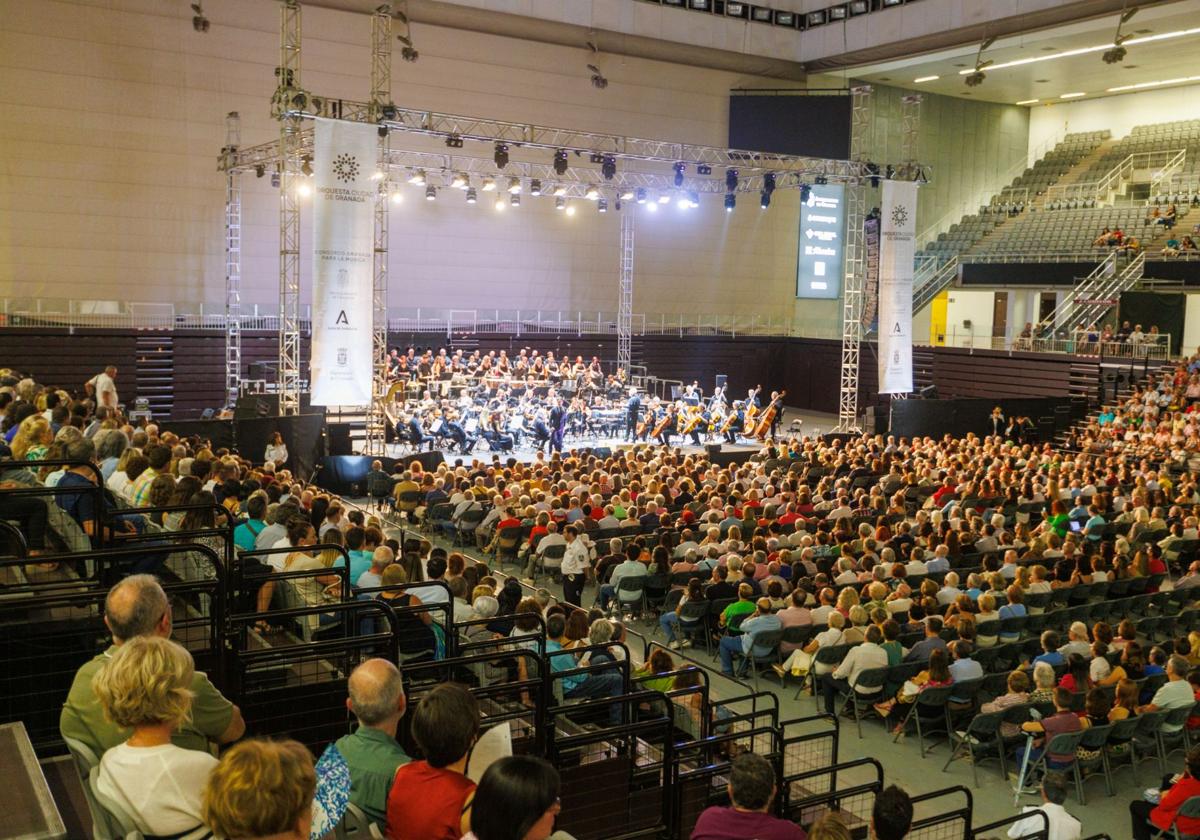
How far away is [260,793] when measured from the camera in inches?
87.9

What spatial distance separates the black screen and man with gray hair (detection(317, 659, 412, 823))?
31.1 m

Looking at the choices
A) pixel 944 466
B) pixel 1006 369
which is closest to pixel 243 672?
pixel 944 466

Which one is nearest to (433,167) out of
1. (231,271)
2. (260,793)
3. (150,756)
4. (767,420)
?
(231,271)

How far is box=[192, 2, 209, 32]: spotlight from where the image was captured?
25109 mm

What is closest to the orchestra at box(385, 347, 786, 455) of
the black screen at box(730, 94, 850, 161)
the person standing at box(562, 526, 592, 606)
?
the person standing at box(562, 526, 592, 606)

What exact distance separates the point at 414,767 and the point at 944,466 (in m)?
15.7

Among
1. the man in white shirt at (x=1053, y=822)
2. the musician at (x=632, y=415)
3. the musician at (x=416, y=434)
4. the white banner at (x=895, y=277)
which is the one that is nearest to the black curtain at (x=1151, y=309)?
the white banner at (x=895, y=277)

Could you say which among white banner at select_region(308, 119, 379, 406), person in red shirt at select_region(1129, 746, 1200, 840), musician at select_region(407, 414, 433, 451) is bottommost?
person in red shirt at select_region(1129, 746, 1200, 840)

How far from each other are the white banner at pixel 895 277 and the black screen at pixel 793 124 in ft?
34.3

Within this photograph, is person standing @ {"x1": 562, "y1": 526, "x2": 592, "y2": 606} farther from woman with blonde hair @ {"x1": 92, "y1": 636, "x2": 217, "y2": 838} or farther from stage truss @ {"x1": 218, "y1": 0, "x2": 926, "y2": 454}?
woman with blonde hair @ {"x1": 92, "y1": 636, "x2": 217, "y2": 838}

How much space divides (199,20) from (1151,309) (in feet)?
83.1

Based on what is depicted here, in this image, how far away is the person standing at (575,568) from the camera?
1096 centimetres

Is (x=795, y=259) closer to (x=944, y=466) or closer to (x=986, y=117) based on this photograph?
(x=986, y=117)

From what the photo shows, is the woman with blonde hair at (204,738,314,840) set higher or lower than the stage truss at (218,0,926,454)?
lower
